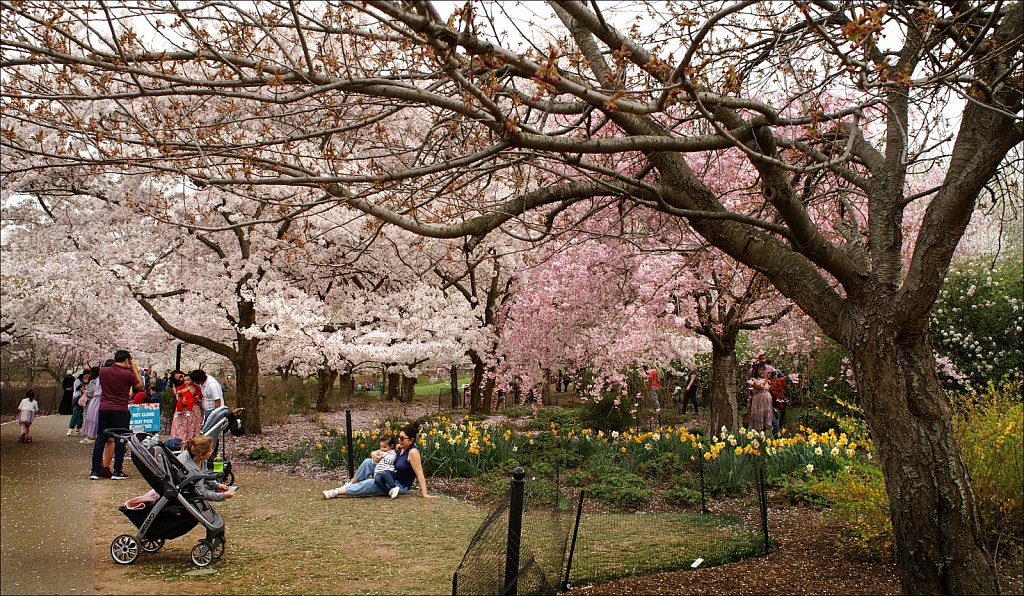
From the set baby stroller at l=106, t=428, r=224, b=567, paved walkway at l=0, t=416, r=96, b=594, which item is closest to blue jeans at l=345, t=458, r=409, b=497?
baby stroller at l=106, t=428, r=224, b=567

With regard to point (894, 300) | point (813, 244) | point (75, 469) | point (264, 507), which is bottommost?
point (264, 507)

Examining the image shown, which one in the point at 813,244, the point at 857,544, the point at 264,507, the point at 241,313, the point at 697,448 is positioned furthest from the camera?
the point at 241,313

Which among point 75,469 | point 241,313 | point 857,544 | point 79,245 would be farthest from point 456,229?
point 241,313

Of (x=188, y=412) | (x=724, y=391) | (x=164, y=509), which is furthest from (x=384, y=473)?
(x=724, y=391)

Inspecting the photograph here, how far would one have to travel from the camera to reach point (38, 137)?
11.2ft

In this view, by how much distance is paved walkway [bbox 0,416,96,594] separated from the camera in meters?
1.94

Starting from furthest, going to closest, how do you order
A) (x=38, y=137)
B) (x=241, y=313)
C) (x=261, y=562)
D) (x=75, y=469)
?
(x=241, y=313) < (x=261, y=562) < (x=38, y=137) < (x=75, y=469)

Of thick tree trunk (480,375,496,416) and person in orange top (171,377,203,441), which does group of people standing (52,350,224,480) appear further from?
thick tree trunk (480,375,496,416)

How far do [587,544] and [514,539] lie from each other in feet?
9.62

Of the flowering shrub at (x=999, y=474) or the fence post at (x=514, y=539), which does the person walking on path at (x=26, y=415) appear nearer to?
the fence post at (x=514, y=539)

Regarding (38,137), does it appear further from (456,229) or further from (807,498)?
(807,498)

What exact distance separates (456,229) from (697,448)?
19.2 ft

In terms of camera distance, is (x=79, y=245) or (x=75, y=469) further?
(x=79, y=245)

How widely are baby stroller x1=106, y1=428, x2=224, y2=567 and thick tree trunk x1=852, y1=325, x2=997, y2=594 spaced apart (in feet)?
14.9
